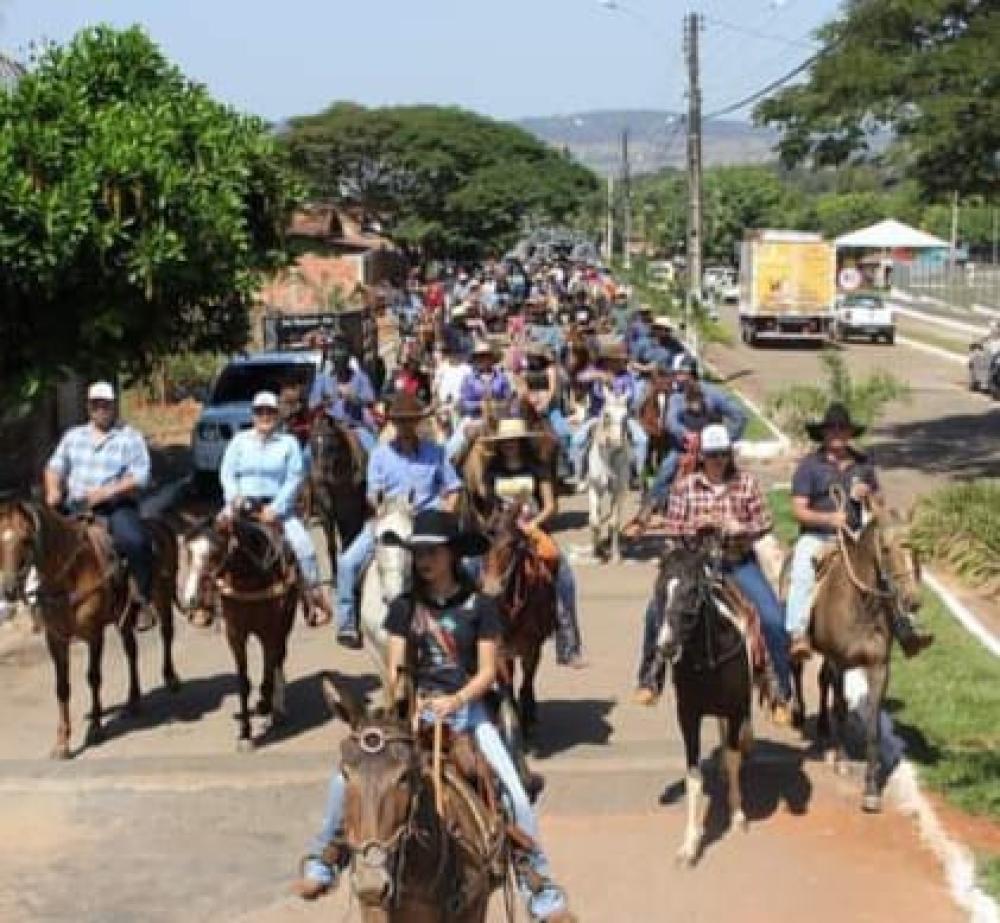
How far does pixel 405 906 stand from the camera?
5844mm

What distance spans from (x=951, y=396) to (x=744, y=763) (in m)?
28.6

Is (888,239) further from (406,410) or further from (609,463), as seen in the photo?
(406,410)

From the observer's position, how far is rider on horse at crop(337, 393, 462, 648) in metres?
11.1

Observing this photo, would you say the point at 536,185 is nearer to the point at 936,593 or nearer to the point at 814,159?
the point at 814,159

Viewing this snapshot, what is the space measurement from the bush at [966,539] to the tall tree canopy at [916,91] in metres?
15.0

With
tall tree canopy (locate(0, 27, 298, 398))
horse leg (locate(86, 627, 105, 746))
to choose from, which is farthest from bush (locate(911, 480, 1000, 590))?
tall tree canopy (locate(0, 27, 298, 398))

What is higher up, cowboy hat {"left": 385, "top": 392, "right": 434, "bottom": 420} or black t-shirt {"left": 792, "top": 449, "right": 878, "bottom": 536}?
cowboy hat {"left": 385, "top": 392, "right": 434, "bottom": 420}

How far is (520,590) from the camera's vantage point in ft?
36.5

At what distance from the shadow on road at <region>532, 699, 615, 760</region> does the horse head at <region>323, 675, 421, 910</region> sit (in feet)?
20.7

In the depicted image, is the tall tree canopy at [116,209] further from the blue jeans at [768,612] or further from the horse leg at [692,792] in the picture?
the horse leg at [692,792]

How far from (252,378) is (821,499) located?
15723 millimetres

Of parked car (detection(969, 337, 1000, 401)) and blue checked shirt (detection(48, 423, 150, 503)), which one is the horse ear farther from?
parked car (detection(969, 337, 1000, 401))

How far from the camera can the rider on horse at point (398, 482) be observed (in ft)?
36.3

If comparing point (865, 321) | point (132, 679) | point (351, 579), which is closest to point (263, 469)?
point (351, 579)
